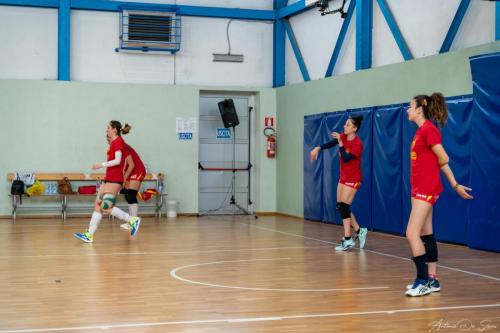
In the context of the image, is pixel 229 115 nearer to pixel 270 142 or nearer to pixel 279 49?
pixel 270 142

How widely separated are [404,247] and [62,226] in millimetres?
6599

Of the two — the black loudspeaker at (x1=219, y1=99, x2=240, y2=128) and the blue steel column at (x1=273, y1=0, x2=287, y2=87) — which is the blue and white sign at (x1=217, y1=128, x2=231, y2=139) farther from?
the blue steel column at (x1=273, y1=0, x2=287, y2=87)

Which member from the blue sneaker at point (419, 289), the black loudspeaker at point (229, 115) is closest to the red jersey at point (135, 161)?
the black loudspeaker at point (229, 115)

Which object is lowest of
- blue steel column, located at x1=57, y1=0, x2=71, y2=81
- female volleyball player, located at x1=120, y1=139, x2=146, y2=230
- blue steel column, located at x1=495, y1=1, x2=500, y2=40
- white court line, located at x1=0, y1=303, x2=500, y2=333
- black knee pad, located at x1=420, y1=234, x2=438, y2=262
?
white court line, located at x1=0, y1=303, x2=500, y2=333

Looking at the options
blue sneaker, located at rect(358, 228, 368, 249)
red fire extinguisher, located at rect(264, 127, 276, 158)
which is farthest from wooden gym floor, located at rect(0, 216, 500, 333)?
red fire extinguisher, located at rect(264, 127, 276, 158)

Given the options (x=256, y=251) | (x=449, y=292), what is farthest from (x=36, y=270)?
(x=449, y=292)

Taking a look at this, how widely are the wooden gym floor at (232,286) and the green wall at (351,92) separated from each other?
2.52 meters

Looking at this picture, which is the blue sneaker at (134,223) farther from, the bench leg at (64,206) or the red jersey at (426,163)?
the red jersey at (426,163)

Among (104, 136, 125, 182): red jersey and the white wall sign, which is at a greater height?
the white wall sign

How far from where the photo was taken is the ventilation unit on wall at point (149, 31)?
16734 mm

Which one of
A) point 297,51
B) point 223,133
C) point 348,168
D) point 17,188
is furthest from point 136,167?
point 297,51

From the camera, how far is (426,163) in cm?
671
